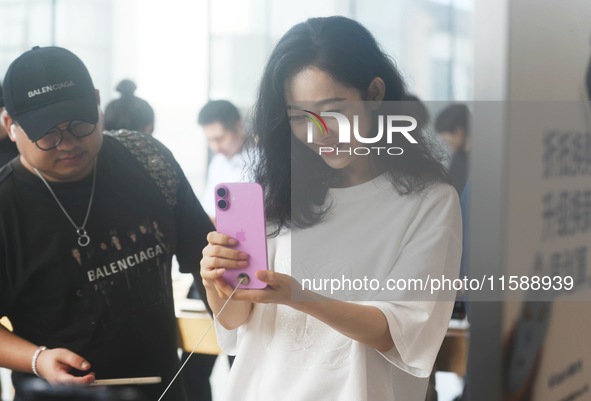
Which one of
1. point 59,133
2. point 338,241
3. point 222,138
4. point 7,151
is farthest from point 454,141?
point 222,138

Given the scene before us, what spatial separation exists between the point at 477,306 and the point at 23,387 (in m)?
0.97

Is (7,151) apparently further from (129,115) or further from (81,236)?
(81,236)

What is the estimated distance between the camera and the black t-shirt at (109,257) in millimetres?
1258

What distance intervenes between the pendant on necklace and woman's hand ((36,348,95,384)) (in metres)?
0.18

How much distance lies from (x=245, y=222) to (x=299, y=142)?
0.13 meters

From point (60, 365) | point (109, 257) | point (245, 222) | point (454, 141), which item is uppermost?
point (454, 141)

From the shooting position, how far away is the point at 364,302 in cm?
90

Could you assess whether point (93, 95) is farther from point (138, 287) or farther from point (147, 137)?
point (138, 287)

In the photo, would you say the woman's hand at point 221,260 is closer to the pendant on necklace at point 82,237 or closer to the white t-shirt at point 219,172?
the pendant on necklace at point 82,237

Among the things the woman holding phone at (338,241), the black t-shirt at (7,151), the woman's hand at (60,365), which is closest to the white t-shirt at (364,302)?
the woman holding phone at (338,241)

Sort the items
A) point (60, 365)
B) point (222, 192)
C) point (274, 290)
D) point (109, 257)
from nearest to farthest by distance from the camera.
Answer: point (274, 290)
point (222, 192)
point (60, 365)
point (109, 257)

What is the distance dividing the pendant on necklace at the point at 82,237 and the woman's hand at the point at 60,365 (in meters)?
0.18

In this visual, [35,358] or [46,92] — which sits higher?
[46,92]

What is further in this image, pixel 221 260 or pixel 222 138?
pixel 222 138
